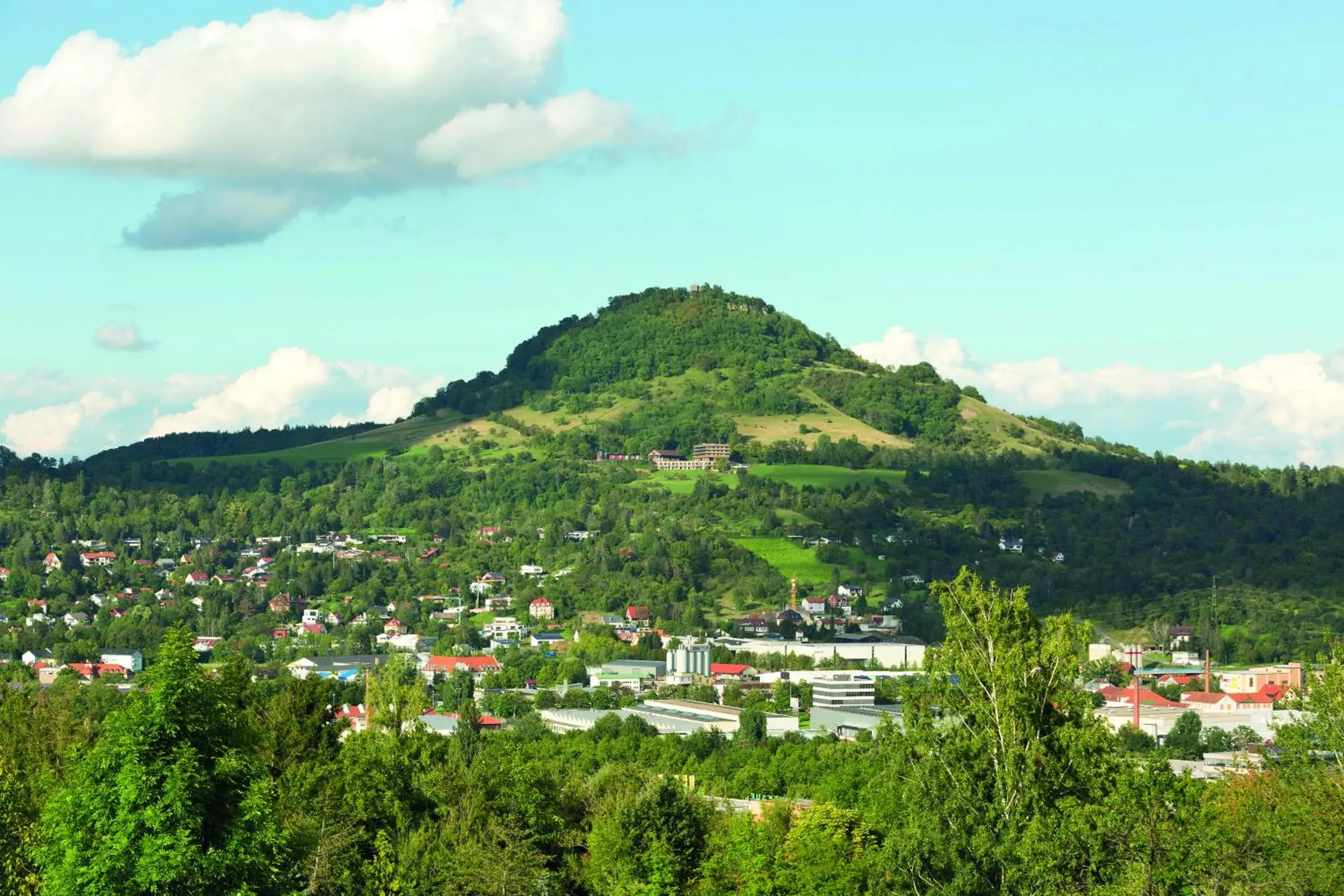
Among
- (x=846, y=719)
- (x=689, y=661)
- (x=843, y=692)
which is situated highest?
(x=689, y=661)

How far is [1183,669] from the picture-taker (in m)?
180

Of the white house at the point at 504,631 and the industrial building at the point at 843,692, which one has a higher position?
the white house at the point at 504,631

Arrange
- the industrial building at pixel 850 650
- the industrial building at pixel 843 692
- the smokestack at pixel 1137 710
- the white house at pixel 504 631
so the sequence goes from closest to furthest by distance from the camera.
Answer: the smokestack at pixel 1137 710
the industrial building at pixel 843 692
the industrial building at pixel 850 650
the white house at pixel 504 631

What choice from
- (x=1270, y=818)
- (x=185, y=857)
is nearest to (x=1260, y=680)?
(x=1270, y=818)

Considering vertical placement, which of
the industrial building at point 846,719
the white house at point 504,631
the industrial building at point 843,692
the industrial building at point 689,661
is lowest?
the industrial building at point 846,719

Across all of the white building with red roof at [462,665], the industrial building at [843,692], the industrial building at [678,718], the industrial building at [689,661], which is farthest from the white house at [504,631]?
the industrial building at [678,718]

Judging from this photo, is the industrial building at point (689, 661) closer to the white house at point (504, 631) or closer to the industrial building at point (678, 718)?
the industrial building at point (678, 718)

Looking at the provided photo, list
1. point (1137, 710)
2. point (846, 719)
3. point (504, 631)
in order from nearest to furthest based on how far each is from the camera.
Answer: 1. point (846, 719)
2. point (1137, 710)
3. point (504, 631)

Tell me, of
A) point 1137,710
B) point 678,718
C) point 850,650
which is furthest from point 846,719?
point 850,650

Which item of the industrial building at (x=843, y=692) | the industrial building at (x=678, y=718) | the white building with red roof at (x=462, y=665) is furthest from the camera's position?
the white building with red roof at (x=462, y=665)

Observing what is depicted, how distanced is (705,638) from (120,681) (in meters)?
60.2

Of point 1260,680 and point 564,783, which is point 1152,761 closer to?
point 564,783

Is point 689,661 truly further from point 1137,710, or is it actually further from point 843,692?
point 1137,710

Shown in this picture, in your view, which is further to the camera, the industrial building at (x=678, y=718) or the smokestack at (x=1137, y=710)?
the smokestack at (x=1137, y=710)
